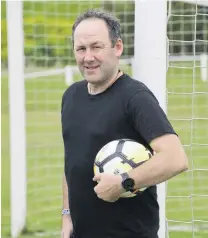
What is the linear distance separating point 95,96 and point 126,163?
374 mm

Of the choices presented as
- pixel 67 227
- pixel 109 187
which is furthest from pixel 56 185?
pixel 109 187

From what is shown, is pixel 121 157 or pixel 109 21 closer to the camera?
pixel 121 157

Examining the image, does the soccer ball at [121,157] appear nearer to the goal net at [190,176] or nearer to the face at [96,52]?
the face at [96,52]

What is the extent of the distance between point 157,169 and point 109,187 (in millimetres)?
226

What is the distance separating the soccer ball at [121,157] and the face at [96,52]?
0.33m

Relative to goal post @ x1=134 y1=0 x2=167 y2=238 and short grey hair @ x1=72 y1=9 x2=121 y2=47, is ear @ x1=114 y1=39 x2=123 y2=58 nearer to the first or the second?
short grey hair @ x1=72 y1=9 x2=121 y2=47

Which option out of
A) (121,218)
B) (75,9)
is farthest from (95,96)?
(75,9)

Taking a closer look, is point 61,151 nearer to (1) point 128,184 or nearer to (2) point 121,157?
(2) point 121,157

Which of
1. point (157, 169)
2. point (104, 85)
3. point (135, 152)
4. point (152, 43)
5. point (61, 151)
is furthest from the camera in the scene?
point (61, 151)

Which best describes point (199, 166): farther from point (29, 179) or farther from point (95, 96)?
point (95, 96)

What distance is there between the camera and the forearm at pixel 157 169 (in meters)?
2.73

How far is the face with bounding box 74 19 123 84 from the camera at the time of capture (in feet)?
9.86

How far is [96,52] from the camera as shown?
3.02 meters

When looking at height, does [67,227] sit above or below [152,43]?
below
